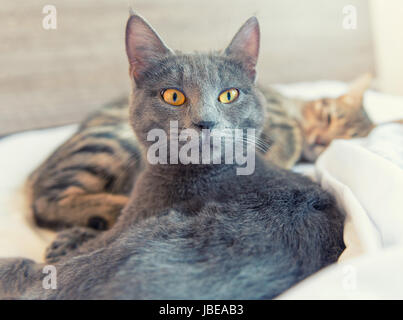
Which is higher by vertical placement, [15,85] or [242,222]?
[15,85]

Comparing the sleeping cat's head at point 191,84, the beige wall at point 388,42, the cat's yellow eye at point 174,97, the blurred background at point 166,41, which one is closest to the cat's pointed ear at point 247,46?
the sleeping cat's head at point 191,84

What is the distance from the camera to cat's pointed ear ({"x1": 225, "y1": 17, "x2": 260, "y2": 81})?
1.16 meters

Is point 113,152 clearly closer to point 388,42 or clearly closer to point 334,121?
point 334,121

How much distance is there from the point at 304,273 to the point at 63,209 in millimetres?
1077

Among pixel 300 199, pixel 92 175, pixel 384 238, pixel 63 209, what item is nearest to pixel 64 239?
pixel 63 209

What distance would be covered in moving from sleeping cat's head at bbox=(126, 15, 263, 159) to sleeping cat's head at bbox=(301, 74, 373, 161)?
0.86 m

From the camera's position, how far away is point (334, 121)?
6.49 feet

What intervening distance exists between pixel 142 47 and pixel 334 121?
1.26 meters

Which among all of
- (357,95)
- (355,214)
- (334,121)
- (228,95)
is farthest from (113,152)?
(357,95)

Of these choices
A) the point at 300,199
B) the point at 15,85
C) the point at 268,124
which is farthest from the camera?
the point at 15,85

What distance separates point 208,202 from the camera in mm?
993
